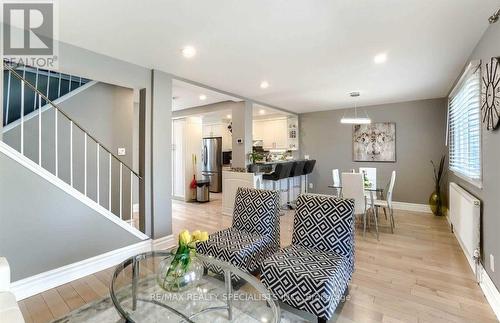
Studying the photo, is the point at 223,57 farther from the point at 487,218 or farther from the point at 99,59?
the point at 487,218

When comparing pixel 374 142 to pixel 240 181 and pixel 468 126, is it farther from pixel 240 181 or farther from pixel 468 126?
pixel 240 181

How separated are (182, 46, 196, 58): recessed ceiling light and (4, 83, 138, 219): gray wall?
1904 mm

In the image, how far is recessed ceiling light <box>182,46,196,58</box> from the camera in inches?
104

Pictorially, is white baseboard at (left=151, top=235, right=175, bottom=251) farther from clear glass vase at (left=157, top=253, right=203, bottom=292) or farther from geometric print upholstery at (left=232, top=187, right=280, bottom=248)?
clear glass vase at (left=157, top=253, right=203, bottom=292)

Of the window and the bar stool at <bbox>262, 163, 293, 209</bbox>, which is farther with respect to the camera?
the bar stool at <bbox>262, 163, 293, 209</bbox>

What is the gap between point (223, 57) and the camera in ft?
9.48

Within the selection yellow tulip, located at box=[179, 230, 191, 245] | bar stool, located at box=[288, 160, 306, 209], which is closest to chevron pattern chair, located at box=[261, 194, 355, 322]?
yellow tulip, located at box=[179, 230, 191, 245]

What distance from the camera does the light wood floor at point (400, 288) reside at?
1962 mm

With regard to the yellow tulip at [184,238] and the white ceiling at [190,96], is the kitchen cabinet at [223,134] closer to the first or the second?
the white ceiling at [190,96]

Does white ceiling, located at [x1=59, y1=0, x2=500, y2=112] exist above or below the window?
above

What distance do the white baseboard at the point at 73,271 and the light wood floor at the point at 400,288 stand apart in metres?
0.07

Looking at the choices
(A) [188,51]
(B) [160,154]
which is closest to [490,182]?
(A) [188,51]

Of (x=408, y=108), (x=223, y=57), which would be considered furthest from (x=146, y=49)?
(x=408, y=108)

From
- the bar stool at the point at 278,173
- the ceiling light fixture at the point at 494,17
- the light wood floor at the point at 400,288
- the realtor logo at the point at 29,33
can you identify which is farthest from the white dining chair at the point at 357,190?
the realtor logo at the point at 29,33
